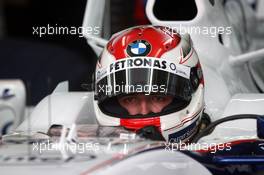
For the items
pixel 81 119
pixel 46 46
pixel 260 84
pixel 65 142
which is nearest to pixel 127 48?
pixel 81 119

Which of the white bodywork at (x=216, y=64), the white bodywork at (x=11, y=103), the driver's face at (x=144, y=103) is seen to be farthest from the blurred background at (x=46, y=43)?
the driver's face at (x=144, y=103)

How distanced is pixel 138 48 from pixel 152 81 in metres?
0.15

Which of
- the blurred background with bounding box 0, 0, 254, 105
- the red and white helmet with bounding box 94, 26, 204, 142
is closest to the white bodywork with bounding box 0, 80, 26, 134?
the blurred background with bounding box 0, 0, 254, 105

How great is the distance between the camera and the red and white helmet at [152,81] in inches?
93.0

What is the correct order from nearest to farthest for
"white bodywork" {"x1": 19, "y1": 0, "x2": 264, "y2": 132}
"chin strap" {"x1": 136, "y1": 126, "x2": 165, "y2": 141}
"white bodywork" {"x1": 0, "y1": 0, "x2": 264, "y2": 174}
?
"chin strap" {"x1": 136, "y1": 126, "x2": 165, "y2": 141} → "white bodywork" {"x1": 0, "y1": 0, "x2": 264, "y2": 174} → "white bodywork" {"x1": 19, "y1": 0, "x2": 264, "y2": 132}

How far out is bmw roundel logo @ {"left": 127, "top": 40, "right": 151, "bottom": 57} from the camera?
243 cm

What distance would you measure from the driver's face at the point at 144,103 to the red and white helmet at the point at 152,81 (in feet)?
0.07

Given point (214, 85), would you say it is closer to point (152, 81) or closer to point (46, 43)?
point (152, 81)

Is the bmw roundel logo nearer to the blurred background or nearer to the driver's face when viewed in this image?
the driver's face

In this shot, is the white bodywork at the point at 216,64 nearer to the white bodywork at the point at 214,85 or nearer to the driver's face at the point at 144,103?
the white bodywork at the point at 214,85

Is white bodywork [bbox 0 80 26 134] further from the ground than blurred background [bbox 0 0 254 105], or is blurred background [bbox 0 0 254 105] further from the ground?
blurred background [bbox 0 0 254 105]

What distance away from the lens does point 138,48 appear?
2.46 m

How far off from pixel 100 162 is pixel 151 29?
85 cm

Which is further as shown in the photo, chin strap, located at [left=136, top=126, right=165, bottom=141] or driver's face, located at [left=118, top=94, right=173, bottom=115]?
driver's face, located at [left=118, top=94, right=173, bottom=115]
